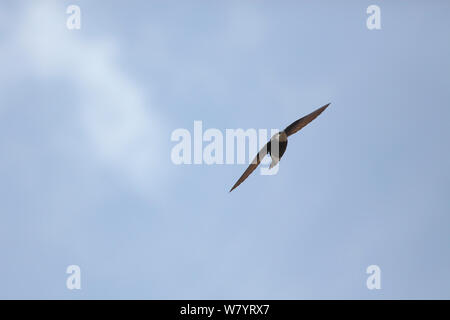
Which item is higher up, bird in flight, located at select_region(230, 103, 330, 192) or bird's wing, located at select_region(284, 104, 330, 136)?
bird's wing, located at select_region(284, 104, 330, 136)

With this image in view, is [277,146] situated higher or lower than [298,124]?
lower

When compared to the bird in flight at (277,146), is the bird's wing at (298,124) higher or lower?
higher

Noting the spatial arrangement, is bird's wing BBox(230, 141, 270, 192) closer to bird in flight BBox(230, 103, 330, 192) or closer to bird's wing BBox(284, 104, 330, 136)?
bird in flight BBox(230, 103, 330, 192)

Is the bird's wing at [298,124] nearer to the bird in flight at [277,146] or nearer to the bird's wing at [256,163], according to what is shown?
the bird in flight at [277,146]

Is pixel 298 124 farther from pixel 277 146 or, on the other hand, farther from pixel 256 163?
pixel 256 163

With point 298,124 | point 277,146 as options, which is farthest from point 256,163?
point 298,124

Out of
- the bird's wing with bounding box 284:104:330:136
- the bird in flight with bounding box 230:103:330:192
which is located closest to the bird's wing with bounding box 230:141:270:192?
the bird in flight with bounding box 230:103:330:192

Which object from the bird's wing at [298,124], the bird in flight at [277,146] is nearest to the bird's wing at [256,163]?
the bird in flight at [277,146]

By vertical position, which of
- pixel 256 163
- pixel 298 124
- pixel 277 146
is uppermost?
pixel 298 124
